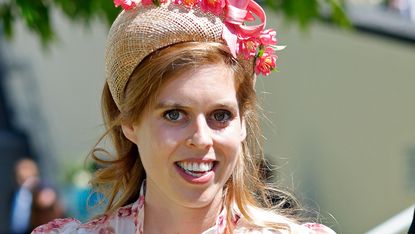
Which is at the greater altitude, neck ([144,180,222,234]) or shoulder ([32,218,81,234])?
neck ([144,180,222,234])

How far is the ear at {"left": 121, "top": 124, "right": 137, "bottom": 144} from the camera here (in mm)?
3305

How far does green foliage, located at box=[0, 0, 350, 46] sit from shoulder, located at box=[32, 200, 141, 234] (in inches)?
96.0

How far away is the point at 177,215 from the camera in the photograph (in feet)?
10.7

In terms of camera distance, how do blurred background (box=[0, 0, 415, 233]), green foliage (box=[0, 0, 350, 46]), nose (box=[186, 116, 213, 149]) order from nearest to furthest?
nose (box=[186, 116, 213, 149])
green foliage (box=[0, 0, 350, 46])
blurred background (box=[0, 0, 415, 233])

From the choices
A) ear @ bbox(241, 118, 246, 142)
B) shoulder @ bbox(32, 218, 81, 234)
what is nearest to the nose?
ear @ bbox(241, 118, 246, 142)

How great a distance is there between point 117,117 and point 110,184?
1.01 feet

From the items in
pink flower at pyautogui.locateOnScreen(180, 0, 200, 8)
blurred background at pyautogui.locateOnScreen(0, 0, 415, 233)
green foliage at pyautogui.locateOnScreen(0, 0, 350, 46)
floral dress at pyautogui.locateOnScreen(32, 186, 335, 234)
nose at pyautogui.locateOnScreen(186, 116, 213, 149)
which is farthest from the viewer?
blurred background at pyautogui.locateOnScreen(0, 0, 415, 233)

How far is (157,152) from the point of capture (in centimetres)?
317

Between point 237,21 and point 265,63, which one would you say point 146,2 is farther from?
point 265,63

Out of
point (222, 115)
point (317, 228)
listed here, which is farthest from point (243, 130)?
point (317, 228)

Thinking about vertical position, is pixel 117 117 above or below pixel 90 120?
above

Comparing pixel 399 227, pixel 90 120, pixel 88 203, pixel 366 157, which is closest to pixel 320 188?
pixel 366 157

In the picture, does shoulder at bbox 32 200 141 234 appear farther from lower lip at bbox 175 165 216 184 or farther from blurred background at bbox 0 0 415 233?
blurred background at bbox 0 0 415 233

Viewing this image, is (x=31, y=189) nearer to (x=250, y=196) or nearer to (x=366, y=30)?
(x=366, y=30)
